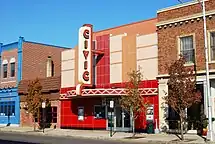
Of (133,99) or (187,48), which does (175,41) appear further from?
(133,99)

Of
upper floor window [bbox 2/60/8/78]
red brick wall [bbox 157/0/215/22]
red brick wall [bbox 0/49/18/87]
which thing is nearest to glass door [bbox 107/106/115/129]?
red brick wall [bbox 157/0/215/22]

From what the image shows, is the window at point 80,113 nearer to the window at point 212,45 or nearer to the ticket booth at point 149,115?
the ticket booth at point 149,115

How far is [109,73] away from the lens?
36.0 m

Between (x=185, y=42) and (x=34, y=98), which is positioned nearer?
(x=185, y=42)

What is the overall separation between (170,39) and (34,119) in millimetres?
18076

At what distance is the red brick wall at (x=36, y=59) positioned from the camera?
47.9 m

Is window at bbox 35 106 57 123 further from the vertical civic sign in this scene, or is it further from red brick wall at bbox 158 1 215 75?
red brick wall at bbox 158 1 215 75

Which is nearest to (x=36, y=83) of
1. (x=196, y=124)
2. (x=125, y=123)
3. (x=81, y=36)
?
(x=81, y=36)

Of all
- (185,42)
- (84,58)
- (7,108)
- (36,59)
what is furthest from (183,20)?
(7,108)

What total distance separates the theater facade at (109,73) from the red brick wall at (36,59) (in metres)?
10.3

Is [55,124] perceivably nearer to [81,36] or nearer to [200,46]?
[81,36]

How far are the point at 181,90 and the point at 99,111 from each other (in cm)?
1340

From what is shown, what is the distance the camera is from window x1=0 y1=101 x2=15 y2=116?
1874 inches

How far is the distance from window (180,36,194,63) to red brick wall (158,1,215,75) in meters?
0.41
